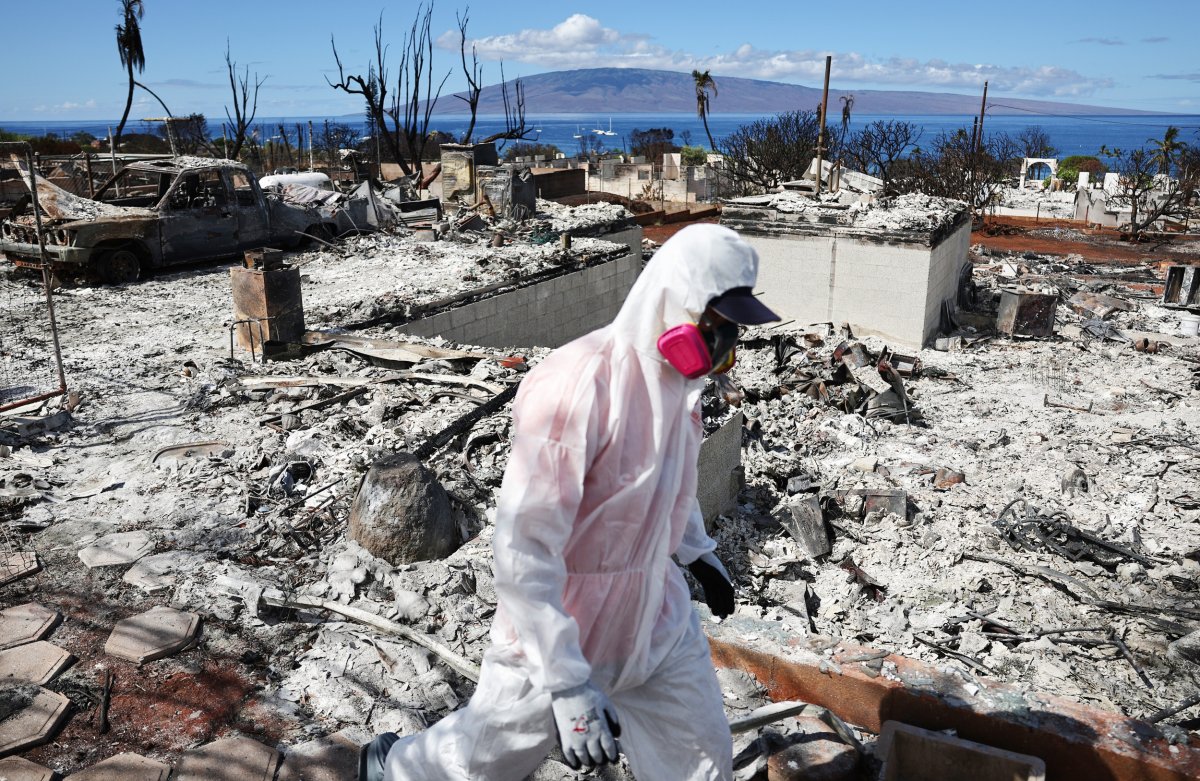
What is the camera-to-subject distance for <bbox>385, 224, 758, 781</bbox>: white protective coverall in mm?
2053

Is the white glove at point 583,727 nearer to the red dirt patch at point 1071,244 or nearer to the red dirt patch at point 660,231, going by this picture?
the red dirt patch at point 660,231

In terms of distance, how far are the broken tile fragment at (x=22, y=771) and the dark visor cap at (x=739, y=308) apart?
9.13 feet

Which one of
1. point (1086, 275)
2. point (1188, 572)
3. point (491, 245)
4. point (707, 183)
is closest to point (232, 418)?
point (1188, 572)

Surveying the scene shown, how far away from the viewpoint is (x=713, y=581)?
9.44ft

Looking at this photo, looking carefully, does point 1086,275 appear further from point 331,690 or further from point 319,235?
point 331,690

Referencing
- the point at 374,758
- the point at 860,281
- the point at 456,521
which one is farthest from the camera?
the point at 860,281

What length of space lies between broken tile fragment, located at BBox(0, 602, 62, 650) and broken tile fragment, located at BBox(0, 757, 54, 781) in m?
0.84

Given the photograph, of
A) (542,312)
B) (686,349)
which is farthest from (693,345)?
(542,312)

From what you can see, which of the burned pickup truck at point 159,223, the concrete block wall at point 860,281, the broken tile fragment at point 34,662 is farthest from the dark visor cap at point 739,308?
the burned pickup truck at point 159,223

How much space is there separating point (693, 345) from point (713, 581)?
1070 millimetres

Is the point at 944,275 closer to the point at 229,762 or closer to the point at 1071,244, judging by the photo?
the point at 229,762

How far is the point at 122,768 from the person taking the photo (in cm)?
297

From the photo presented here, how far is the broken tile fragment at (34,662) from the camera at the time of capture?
3.45m

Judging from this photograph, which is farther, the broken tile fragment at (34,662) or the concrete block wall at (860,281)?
the concrete block wall at (860,281)
